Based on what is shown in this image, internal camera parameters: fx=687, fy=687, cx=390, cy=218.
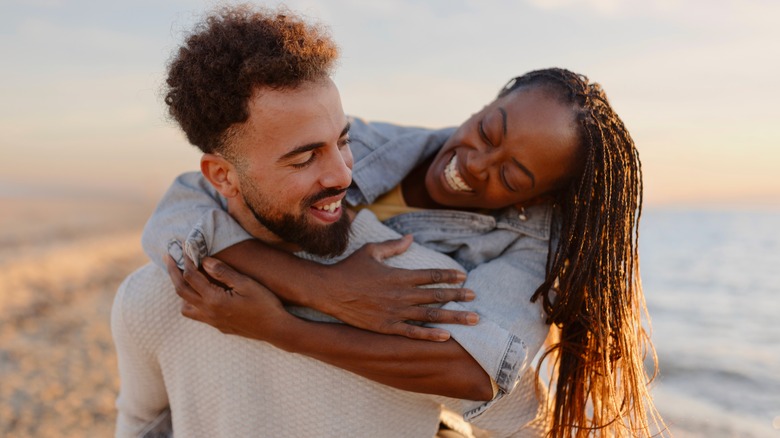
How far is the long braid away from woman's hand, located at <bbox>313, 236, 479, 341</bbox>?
33 cm

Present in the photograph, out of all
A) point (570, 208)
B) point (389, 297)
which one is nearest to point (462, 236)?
point (570, 208)

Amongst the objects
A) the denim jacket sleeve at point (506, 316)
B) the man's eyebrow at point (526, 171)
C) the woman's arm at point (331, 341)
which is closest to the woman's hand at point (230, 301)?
the woman's arm at point (331, 341)

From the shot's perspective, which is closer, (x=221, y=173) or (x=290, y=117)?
(x=290, y=117)

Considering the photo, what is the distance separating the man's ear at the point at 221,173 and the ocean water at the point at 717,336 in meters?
2.10

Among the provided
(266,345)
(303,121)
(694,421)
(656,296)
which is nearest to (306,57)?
(303,121)

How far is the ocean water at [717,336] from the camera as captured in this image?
5.70m

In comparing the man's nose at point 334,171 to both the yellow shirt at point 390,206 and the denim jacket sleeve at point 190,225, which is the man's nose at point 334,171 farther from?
the yellow shirt at point 390,206

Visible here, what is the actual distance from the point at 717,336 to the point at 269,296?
7579mm

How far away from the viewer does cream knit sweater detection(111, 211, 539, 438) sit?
2262 millimetres

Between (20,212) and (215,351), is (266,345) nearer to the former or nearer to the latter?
(215,351)

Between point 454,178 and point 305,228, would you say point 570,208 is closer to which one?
point 454,178

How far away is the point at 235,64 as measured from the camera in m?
2.08

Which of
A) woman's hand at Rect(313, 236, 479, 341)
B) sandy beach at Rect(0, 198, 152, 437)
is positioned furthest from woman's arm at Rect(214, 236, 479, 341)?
sandy beach at Rect(0, 198, 152, 437)

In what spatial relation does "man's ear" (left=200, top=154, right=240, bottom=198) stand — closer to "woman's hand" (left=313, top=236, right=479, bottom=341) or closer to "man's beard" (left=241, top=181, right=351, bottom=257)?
"man's beard" (left=241, top=181, right=351, bottom=257)
